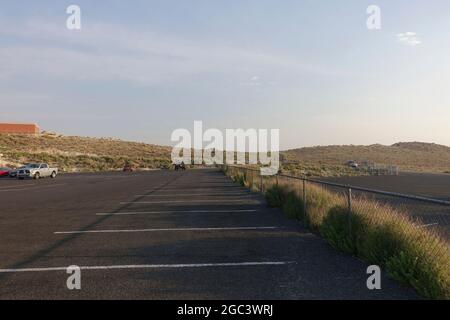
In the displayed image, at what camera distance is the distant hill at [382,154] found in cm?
13088

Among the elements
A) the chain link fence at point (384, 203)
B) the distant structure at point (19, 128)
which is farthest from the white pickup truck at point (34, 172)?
the distant structure at point (19, 128)

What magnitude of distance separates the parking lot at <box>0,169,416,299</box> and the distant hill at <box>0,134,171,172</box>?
55.3 metres

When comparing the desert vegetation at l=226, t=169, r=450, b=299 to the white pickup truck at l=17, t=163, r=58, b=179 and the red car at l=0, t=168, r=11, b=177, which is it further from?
the red car at l=0, t=168, r=11, b=177

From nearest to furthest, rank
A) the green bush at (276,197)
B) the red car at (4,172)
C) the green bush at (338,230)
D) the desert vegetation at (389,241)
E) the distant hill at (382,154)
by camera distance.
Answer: the desert vegetation at (389,241), the green bush at (338,230), the green bush at (276,197), the red car at (4,172), the distant hill at (382,154)

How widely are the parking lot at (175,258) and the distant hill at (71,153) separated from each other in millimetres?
55274

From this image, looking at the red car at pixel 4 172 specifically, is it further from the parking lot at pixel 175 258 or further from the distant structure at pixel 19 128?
the distant structure at pixel 19 128

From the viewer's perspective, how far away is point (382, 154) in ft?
502

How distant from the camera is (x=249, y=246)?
991 cm
